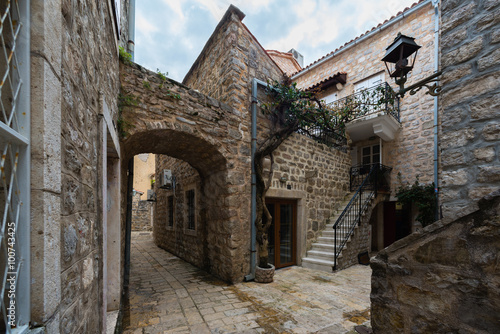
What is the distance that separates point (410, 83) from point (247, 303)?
7.79 meters

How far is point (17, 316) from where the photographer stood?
30.7 inches

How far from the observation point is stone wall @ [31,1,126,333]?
851 mm

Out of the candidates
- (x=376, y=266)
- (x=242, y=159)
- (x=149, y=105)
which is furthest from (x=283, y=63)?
(x=376, y=266)

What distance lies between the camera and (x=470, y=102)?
5.72ft

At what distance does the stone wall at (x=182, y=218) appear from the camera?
518 centimetres

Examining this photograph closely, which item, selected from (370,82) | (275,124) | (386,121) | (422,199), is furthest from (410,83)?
(275,124)

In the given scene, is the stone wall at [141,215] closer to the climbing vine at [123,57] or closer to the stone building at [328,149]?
the stone building at [328,149]

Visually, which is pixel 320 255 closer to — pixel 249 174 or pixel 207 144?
pixel 249 174

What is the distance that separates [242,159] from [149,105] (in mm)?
1851

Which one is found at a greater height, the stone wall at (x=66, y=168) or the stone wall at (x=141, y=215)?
the stone wall at (x=66, y=168)

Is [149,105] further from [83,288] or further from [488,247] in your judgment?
[488,247]

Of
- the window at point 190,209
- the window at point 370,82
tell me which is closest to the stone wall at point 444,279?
the window at point 190,209

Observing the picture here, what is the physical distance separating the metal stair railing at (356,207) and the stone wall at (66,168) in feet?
15.0

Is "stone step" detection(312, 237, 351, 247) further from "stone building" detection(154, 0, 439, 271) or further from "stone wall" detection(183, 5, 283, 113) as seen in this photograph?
"stone wall" detection(183, 5, 283, 113)
